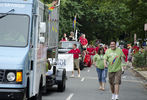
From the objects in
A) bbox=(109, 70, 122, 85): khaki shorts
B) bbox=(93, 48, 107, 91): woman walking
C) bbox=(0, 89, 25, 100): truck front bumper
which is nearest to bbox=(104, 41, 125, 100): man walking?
bbox=(109, 70, 122, 85): khaki shorts

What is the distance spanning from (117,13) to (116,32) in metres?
3.82

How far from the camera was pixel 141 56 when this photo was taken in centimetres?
3425

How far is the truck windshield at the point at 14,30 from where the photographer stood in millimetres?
10617

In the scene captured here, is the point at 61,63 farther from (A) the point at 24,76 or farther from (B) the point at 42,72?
(A) the point at 24,76

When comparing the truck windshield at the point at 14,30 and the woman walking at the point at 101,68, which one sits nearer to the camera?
the truck windshield at the point at 14,30

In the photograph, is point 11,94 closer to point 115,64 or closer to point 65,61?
point 115,64

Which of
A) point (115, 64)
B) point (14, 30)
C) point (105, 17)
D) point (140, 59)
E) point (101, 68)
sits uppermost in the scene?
point (105, 17)

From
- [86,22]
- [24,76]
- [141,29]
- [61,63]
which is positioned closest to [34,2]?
[24,76]

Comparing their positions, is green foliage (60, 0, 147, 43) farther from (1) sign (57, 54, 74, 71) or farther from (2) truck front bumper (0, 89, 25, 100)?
(2) truck front bumper (0, 89, 25, 100)

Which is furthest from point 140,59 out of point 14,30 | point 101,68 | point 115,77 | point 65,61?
point 14,30

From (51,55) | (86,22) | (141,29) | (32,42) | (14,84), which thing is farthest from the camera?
(86,22)

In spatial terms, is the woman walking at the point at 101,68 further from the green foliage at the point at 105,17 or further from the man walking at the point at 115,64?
the green foliage at the point at 105,17

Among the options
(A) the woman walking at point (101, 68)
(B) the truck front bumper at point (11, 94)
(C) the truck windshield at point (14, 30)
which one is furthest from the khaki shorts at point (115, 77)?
(B) the truck front bumper at point (11, 94)

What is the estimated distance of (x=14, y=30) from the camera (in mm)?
10727
